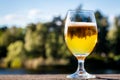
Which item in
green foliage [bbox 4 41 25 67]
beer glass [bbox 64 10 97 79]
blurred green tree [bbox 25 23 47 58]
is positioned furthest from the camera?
green foliage [bbox 4 41 25 67]

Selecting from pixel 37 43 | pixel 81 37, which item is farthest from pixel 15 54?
pixel 81 37

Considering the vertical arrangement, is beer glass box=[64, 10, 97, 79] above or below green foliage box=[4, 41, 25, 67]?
above

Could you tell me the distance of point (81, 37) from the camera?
1282mm

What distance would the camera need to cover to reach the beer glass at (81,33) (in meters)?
1.28

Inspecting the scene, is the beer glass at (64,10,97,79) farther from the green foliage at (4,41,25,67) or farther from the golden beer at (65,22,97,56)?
the green foliage at (4,41,25,67)

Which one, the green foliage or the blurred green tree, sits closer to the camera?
the blurred green tree

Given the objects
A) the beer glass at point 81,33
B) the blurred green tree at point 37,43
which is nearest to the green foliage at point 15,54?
the blurred green tree at point 37,43

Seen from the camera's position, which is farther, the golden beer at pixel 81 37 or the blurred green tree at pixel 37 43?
the blurred green tree at pixel 37 43

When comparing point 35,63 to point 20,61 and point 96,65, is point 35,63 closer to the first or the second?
point 20,61

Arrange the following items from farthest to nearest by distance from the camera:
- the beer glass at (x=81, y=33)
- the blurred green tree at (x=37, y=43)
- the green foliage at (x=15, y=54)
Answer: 1. the green foliage at (x=15, y=54)
2. the blurred green tree at (x=37, y=43)
3. the beer glass at (x=81, y=33)

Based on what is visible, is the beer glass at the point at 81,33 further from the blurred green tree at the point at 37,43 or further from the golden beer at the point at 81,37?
the blurred green tree at the point at 37,43

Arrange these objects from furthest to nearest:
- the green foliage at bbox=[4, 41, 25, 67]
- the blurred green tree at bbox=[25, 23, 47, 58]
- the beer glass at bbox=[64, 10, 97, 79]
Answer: the green foliage at bbox=[4, 41, 25, 67]
the blurred green tree at bbox=[25, 23, 47, 58]
the beer glass at bbox=[64, 10, 97, 79]

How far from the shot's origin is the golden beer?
50.4 inches

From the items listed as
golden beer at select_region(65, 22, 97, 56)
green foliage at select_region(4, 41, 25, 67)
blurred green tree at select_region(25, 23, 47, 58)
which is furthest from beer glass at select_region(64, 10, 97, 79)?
green foliage at select_region(4, 41, 25, 67)
